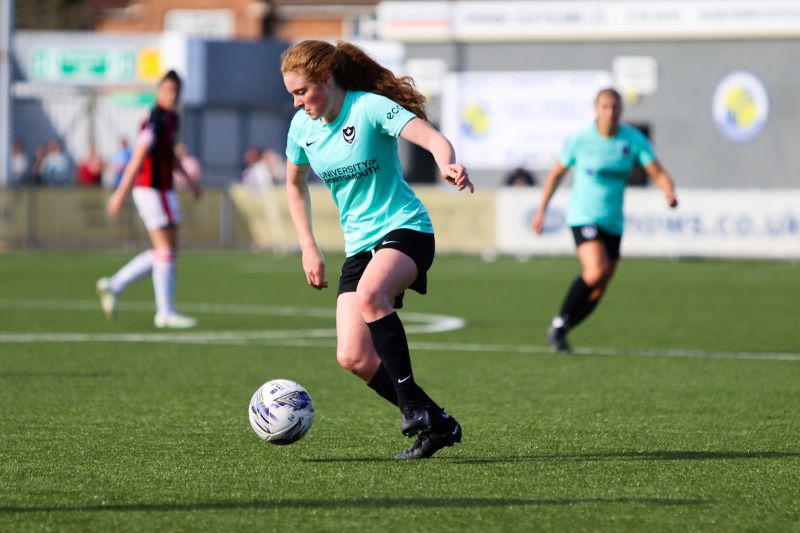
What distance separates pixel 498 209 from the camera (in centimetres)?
2822

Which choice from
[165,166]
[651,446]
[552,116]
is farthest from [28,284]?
[552,116]

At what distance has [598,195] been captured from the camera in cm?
1233

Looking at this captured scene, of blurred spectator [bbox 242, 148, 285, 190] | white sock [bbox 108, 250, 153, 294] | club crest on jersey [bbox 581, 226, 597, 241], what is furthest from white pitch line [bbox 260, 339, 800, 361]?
blurred spectator [bbox 242, 148, 285, 190]

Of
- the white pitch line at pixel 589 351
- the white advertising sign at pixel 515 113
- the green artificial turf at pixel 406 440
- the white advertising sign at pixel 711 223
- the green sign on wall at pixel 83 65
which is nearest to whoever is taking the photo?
the green artificial turf at pixel 406 440

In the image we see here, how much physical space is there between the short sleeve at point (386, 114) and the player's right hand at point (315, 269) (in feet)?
2.18

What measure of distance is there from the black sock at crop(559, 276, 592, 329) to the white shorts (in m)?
3.77

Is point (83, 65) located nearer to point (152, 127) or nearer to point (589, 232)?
point (152, 127)

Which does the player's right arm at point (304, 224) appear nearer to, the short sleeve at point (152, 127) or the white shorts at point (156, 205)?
the short sleeve at point (152, 127)

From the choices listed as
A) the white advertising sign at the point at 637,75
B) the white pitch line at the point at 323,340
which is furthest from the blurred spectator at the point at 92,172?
the white pitch line at the point at 323,340

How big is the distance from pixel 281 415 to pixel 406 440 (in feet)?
2.53

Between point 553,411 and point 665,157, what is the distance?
30.0m

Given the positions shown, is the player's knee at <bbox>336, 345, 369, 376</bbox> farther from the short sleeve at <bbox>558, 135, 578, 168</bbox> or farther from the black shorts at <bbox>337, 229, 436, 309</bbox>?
the short sleeve at <bbox>558, 135, 578, 168</bbox>

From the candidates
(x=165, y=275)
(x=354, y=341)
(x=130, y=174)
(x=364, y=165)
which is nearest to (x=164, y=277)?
(x=165, y=275)

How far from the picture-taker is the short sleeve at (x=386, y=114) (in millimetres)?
6863
